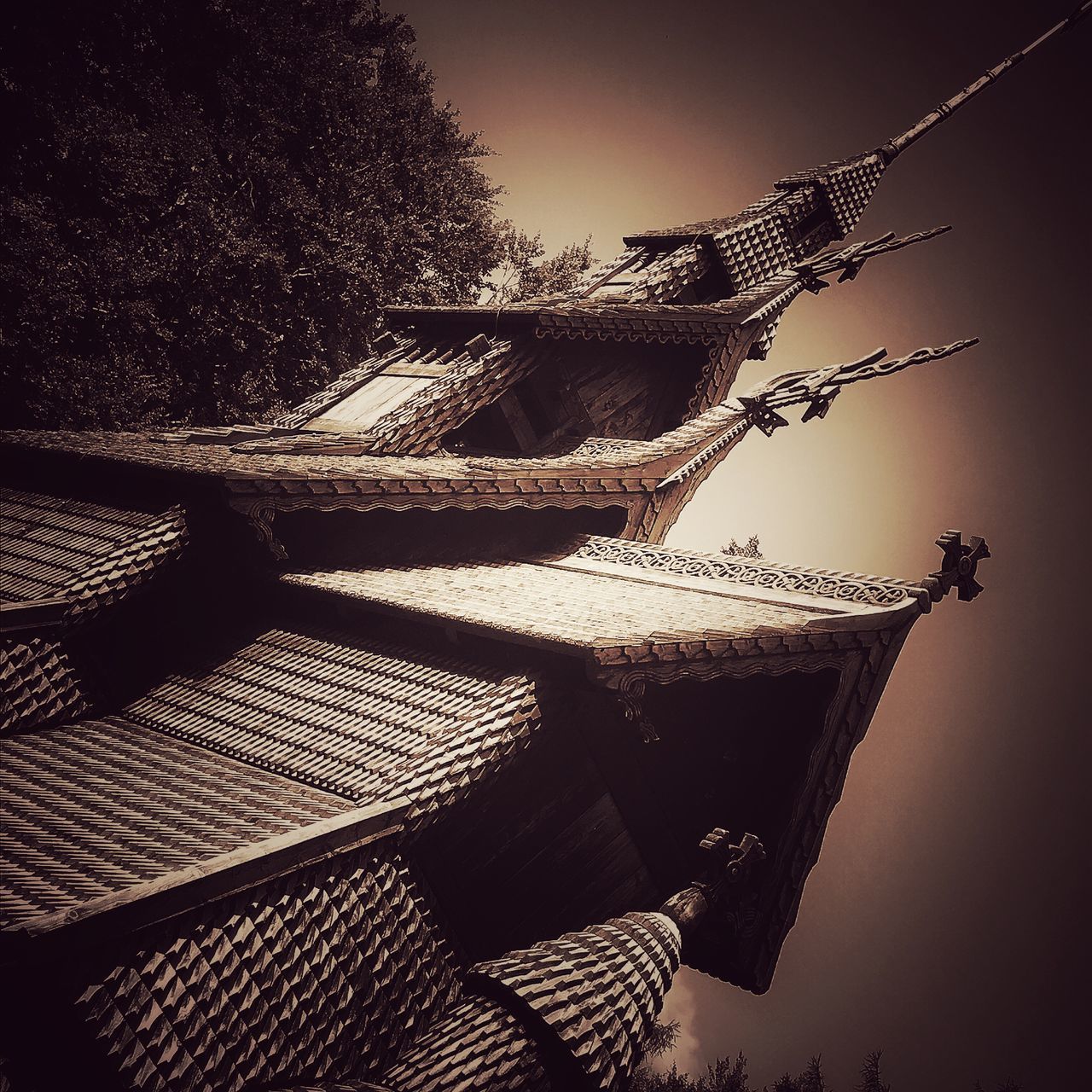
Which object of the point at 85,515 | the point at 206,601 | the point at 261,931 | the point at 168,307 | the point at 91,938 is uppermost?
the point at 168,307

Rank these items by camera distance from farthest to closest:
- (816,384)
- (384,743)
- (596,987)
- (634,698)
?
(816,384) → (384,743) → (634,698) → (596,987)

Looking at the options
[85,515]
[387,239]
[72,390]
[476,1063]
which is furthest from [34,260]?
[476,1063]

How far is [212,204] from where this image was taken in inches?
685

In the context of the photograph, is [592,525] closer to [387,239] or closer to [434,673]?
[434,673]

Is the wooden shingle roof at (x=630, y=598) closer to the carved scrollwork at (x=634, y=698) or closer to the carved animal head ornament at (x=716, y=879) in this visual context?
the carved scrollwork at (x=634, y=698)

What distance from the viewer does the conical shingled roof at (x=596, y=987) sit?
4.54 meters

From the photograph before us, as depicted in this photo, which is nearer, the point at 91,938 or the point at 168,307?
the point at 91,938

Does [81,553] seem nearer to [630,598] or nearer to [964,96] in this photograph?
[630,598]

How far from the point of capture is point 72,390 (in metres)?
16.0

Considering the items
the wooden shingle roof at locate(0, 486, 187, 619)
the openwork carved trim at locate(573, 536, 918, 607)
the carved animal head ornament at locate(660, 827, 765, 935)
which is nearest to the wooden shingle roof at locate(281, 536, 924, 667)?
the openwork carved trim at locate(573, 536, 918, 607)

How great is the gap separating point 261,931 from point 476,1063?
4.55 ft

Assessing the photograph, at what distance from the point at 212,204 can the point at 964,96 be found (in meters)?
15.3

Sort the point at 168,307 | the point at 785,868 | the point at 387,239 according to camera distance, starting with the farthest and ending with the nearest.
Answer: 1. the point at 387,239
2. the point at 168,307
3. the point at 785,868

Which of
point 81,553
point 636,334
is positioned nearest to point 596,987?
point 81,553
